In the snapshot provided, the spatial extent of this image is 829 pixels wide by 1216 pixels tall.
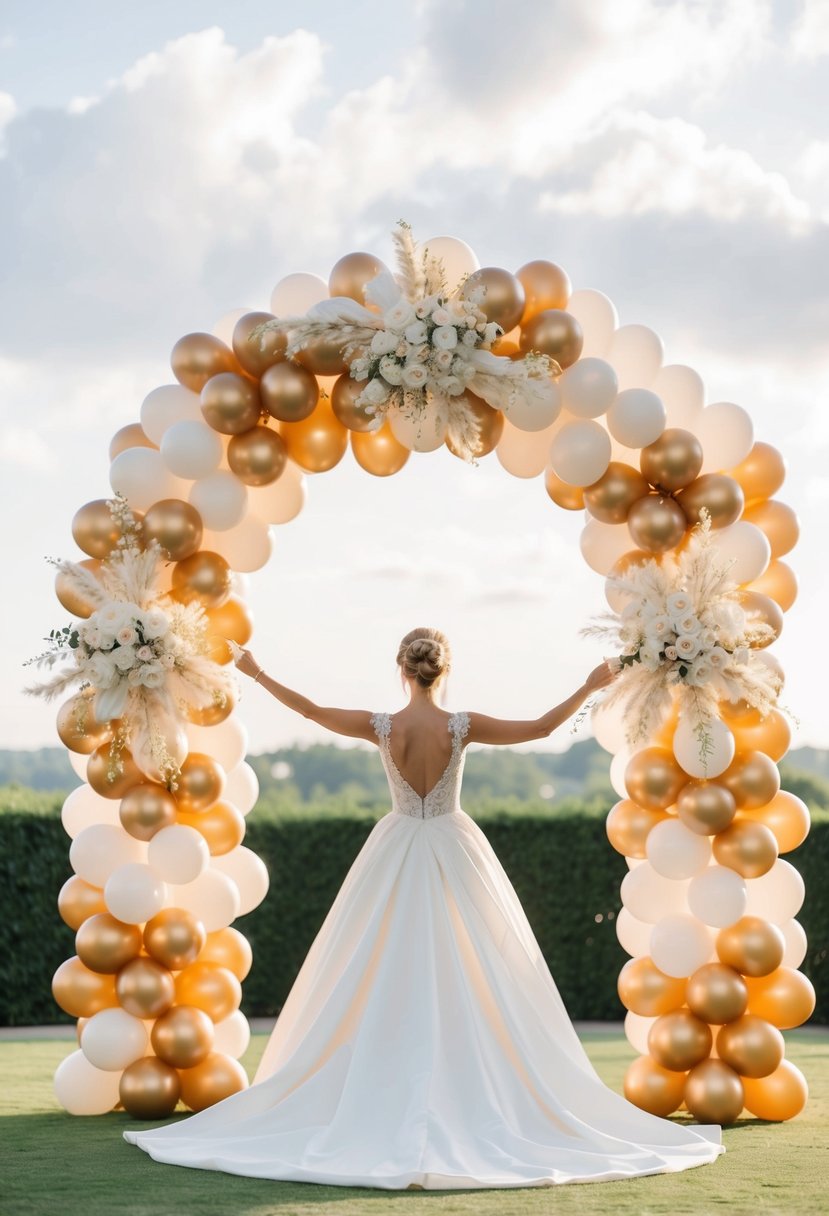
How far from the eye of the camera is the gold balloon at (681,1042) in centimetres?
548

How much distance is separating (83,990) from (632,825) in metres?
2.46

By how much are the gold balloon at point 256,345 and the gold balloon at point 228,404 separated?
0.31ft

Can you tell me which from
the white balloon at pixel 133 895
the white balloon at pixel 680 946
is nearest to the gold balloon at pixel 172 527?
the white balloon at pixel 133 895

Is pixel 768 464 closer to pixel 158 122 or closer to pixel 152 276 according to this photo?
pixel 152 276

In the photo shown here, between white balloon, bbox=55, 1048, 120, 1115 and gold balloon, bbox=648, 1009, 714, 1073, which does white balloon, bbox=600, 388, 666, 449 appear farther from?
white balloon, bbox=55, 1048, 120, 1115

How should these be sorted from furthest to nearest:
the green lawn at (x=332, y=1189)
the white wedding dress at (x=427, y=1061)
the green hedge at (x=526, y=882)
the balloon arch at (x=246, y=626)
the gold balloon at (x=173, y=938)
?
the green hedge at (x=526, y=882) → the gold balloon at (x=173, y=938) → the balloon arch at (x=246, y=626) → the white wedding dress at (x=427, y=1061) → the green lawn at (x=332, y=1189)

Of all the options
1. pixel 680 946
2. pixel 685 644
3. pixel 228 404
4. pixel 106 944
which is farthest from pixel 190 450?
pixel 680 946

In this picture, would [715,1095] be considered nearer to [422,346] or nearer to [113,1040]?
[113,1040]

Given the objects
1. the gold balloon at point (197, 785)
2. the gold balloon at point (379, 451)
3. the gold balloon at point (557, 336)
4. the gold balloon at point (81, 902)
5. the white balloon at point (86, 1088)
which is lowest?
the white balloon at point (86, 1088)

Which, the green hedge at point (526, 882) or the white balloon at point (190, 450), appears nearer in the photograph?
the white balloon at point (190, 450)

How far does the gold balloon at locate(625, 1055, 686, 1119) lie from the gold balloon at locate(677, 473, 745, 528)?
7.65 feet

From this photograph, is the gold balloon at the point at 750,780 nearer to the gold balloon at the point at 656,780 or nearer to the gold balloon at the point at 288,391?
the gold balloon at the point at 656,780

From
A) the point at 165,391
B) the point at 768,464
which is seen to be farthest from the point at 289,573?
the point at 768,464

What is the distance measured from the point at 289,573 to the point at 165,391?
3.44m
